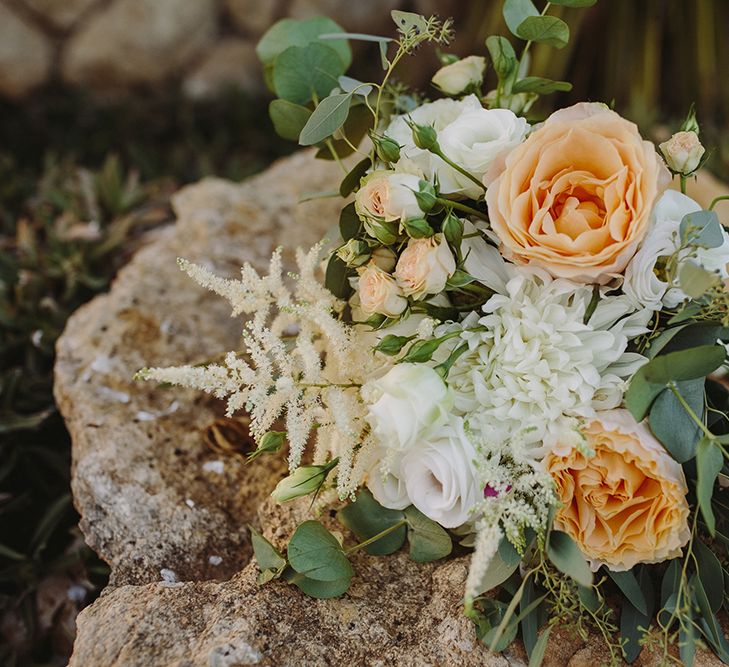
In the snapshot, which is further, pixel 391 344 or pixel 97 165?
pixel 97 165

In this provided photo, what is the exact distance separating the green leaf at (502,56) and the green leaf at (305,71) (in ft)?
0.80

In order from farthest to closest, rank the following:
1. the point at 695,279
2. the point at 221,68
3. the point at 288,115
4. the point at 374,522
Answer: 1. the point at 221,68
2. the point at 288,115
3. the point at 374,522
4. the point at 695,279

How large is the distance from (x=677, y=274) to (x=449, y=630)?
49cm

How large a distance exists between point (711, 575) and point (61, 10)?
3003mm

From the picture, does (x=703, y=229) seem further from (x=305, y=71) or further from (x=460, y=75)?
(x=305, y=71)

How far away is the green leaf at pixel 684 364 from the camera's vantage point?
803mm

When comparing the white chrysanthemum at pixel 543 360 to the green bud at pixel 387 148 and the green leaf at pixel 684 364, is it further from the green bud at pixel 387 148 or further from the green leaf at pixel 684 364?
the green bud at pixel 387 148

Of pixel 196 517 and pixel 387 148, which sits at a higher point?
pixel 387 148

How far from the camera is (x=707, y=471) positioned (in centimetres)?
80

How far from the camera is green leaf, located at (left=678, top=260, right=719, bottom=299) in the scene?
77 cm

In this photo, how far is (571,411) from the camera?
2.87ft

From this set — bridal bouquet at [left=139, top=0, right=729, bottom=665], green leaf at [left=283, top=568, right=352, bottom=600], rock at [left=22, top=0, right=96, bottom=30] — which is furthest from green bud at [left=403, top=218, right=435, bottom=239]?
rock at [left=22, top=0, right=96, bottom=30]

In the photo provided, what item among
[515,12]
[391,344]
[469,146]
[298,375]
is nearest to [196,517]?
[298,375]

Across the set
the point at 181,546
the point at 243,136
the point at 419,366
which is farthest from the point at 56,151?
the point at 419,366
